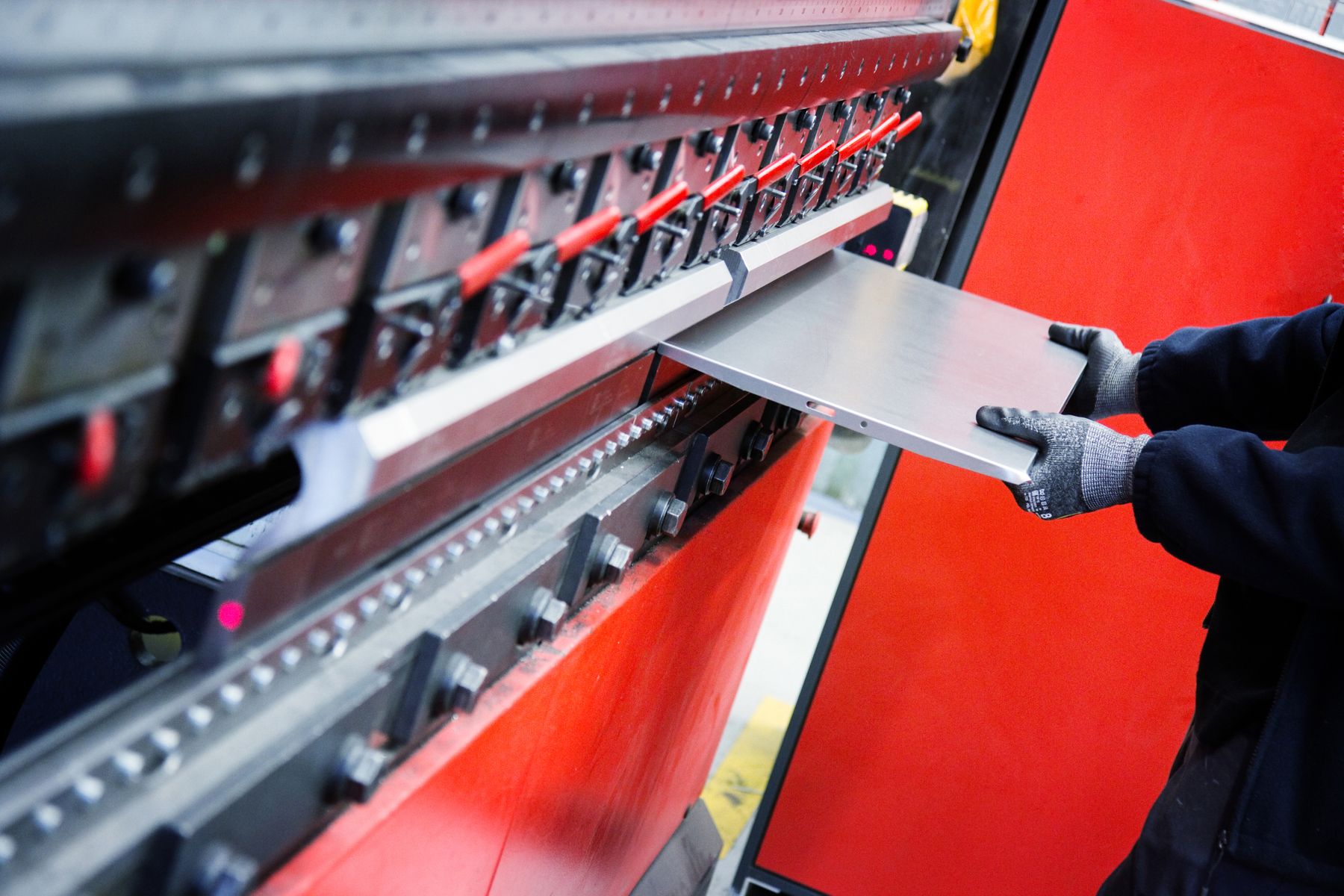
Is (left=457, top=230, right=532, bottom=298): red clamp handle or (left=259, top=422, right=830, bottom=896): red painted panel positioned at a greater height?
(left=457, top=230, right=532, bottom=298): red clamp handle

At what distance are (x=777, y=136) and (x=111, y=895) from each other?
3.82 feet

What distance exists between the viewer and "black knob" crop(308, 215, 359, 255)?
0.74m

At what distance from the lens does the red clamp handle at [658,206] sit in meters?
1.17

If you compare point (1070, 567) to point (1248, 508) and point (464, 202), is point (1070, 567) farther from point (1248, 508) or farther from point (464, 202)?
point (464, 202)

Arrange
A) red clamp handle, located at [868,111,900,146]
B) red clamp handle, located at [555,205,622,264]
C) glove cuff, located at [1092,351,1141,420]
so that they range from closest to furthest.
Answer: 1. red clamp handle, located at [555,205,622,264]
2. glove cuff, located at [1092,351,1141,420]
3. red clamp handle, located at [868,111,900,146]

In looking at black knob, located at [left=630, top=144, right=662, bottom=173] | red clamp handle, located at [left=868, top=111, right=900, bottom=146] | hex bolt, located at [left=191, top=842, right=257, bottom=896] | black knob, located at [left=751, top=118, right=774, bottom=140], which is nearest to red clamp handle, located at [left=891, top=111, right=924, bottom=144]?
red clamp handle, located at [left=868, top=111, right=900, bottom=146]

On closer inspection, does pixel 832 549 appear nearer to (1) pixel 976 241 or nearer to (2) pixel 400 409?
(1) pixel 976 241

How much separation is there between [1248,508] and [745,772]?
7.24 ft

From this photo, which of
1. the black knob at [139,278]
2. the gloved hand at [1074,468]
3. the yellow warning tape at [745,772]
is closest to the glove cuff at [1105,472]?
the gloved hand at [1074,468]

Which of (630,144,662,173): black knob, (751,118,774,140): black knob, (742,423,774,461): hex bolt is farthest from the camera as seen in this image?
(742,423,774,461): hex bolt

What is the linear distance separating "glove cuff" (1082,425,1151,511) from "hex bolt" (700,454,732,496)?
0.45 metres

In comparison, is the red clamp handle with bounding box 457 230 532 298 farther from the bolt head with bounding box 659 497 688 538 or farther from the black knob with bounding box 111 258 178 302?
the bolt head with bounding box 659 497 688 538

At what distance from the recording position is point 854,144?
1.94 metres

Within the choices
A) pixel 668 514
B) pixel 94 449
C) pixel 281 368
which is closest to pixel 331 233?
pixel 281 368
